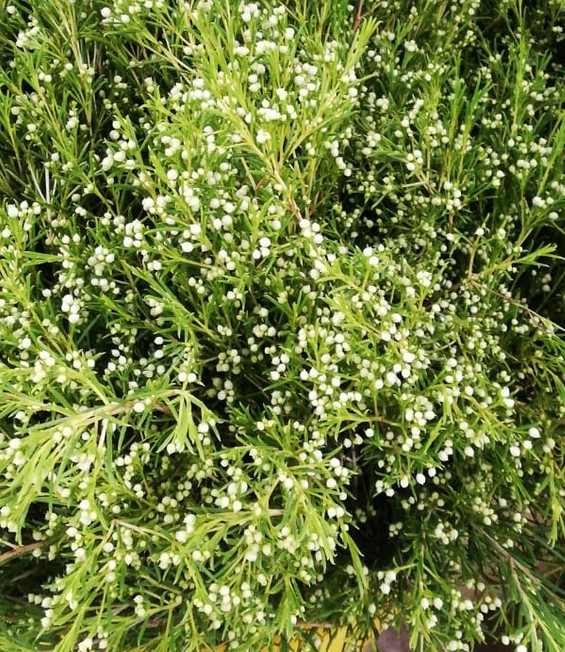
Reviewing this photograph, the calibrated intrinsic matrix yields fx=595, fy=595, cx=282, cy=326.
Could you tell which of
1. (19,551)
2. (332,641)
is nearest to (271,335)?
(19,551)

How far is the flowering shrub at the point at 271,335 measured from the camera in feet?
2.50

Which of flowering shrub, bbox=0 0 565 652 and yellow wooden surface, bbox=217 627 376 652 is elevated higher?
flowering shrub, bbox=0 0 565 652

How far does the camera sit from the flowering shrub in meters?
0.76

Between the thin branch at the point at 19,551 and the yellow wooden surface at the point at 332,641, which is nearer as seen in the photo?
the thin branch at the point at 19,551

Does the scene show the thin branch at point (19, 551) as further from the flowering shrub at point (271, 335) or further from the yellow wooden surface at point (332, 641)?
the yellow wooden surface at point (332, 641)

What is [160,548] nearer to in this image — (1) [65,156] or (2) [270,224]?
(2) [270,224]

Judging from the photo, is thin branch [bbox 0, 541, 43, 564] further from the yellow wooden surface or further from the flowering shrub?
the yellow wooden surface

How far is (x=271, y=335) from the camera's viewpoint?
0.87 metres

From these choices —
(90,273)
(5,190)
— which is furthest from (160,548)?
(5,190)

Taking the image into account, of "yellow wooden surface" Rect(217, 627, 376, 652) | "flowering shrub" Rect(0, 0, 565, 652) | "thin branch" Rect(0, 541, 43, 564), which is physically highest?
"flowering shrub" Rect(0, 0, 565, 652)

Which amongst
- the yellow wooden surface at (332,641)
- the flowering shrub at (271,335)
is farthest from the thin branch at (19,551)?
the yellow wooden surface at (332,641)

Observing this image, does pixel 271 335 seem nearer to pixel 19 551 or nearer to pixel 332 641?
pixel 19 551

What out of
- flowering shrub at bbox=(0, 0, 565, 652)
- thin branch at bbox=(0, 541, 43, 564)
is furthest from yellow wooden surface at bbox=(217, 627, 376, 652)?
thin branch at bbox=(0, 541, 43, 564)

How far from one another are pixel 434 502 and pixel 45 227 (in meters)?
0.78
